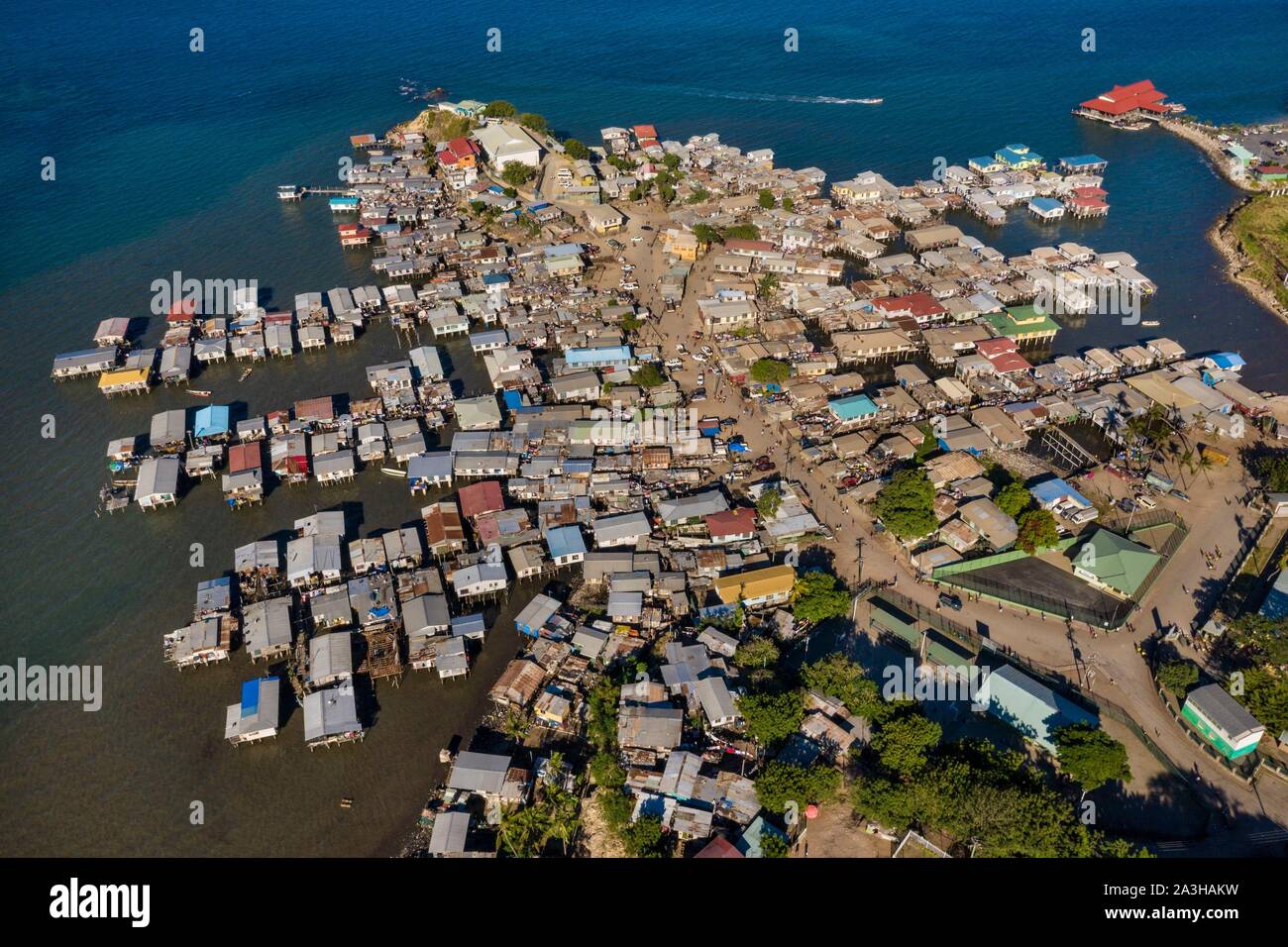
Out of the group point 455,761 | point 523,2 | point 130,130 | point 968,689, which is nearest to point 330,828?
point 455,761

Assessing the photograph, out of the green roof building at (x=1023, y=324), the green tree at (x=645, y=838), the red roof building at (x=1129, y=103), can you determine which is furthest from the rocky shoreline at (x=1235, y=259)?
the green tree at (x=645, y=838)

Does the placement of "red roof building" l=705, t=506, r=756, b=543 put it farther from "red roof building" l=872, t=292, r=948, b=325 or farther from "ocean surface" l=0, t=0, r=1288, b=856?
"red roof building" l=872, t=292, r=948, b=325

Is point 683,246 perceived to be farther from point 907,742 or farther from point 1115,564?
point 907,742

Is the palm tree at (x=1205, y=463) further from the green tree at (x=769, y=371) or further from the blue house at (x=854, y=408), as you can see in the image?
the green tree at (x=769, y=371)

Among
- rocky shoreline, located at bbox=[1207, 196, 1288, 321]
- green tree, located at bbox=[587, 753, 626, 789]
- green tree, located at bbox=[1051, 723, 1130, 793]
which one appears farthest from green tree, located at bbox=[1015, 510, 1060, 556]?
rocky shoreline, located at bbox=[1207, 196, 1288, 321]

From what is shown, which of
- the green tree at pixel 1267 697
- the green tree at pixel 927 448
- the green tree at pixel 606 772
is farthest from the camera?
the green tree at pixel 927 448

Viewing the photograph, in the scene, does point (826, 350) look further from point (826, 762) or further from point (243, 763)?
point (243, 763)
